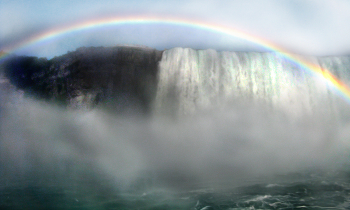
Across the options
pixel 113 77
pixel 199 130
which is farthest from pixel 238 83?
pixel 113 77

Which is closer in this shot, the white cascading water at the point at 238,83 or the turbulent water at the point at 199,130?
the turbulent water at the point at 199,130

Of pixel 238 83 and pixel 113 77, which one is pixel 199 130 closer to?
pixel 238 83

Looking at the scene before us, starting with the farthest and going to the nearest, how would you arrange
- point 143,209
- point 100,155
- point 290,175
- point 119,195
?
1. point 100,155
2. point 290,175
3. point 119,195
4. point 143,209

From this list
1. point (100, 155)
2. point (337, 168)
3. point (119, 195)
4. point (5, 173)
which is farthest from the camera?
point (100, 155)

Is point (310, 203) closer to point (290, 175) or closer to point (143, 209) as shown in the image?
point (290, 175)

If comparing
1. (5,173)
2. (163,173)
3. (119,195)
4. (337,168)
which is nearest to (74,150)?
(5,173)
